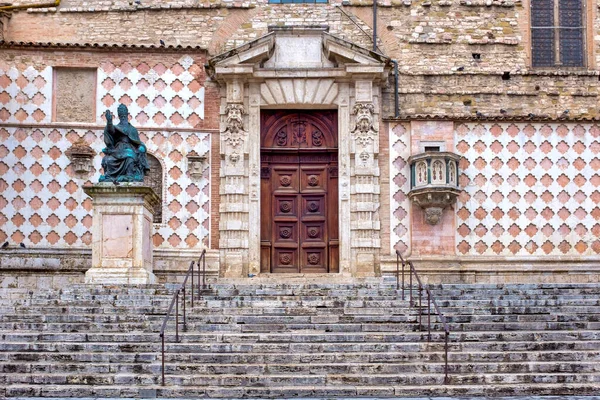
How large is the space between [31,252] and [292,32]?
7.61m

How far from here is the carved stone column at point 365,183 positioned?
2091cm

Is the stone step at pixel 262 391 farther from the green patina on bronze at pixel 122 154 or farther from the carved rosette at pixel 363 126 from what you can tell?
the carved rosette at pixel 363 126

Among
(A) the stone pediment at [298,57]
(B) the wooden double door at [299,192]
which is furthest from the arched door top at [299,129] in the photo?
(A) the stone pediment at [298,57]

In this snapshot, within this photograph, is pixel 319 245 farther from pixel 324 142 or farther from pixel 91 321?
pixel 91 321

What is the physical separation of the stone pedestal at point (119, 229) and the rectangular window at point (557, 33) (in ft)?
34.3

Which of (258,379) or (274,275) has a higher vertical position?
(274,275)

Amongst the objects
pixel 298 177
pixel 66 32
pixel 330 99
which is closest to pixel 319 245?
pixel 298 177

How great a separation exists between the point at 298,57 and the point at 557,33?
630cm

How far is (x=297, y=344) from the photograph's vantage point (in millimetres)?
13352

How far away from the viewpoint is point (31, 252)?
20484 mm

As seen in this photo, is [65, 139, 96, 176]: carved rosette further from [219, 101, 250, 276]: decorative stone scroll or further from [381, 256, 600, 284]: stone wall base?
[381, 256, 600, 284]: stone wall base

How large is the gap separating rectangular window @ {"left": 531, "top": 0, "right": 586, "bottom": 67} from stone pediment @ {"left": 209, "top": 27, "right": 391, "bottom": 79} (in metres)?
3.98

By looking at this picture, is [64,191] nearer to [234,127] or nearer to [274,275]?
[234,127]

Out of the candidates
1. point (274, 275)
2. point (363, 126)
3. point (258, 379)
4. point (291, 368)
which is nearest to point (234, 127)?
point (363, 126)
